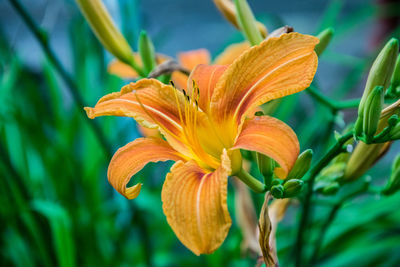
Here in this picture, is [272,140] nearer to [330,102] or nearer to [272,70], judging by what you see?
[272,70]

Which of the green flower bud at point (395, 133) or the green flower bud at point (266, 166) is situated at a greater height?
the green flower bud at point (266, 166)

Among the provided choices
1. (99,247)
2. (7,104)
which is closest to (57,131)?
(7,104)

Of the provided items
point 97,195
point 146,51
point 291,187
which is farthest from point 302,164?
point 97,195

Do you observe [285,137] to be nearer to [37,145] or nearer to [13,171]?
[13,171]

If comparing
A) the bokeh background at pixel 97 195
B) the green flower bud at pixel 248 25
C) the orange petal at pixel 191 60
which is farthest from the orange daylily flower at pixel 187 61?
the green flower bud at pixel 248 25

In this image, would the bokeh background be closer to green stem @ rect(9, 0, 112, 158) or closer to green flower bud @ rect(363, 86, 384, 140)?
green stem @ rect(9, 0, 112, 158)

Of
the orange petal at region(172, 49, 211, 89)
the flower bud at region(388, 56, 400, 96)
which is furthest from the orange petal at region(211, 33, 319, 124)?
the orange petal at region(172, 49, 211, 89)

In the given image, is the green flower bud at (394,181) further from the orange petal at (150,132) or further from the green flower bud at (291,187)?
the orange petal at (150,132)
